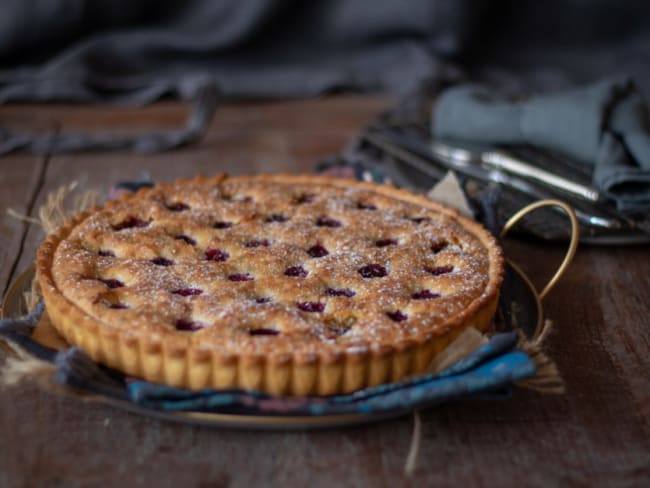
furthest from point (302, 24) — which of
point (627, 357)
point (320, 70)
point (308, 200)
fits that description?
point (627, 357)

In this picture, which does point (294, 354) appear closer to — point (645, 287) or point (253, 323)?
point (253, 323)

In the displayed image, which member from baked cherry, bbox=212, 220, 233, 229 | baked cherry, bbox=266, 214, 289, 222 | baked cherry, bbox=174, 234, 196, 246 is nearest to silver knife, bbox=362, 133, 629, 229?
baked cherry, bbox=266, 214, 289, 222

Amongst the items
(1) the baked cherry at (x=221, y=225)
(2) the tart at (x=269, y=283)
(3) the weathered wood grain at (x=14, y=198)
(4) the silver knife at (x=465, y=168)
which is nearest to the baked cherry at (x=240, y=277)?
(2) the tart at (x=269, y=283)

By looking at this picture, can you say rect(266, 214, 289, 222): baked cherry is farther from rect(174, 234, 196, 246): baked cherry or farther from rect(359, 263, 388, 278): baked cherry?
rect(359, 263, 388, 278): baked cherry

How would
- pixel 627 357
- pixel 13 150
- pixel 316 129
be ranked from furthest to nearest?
pixel 316 129 → pixel 13 150 → pixel 627 357

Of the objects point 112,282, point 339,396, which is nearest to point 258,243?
point 112,282

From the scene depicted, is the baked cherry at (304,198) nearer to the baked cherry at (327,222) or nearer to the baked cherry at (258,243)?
the baked cherry at (327,222)

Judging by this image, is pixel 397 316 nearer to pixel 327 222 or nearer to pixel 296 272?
pixel 296 272
